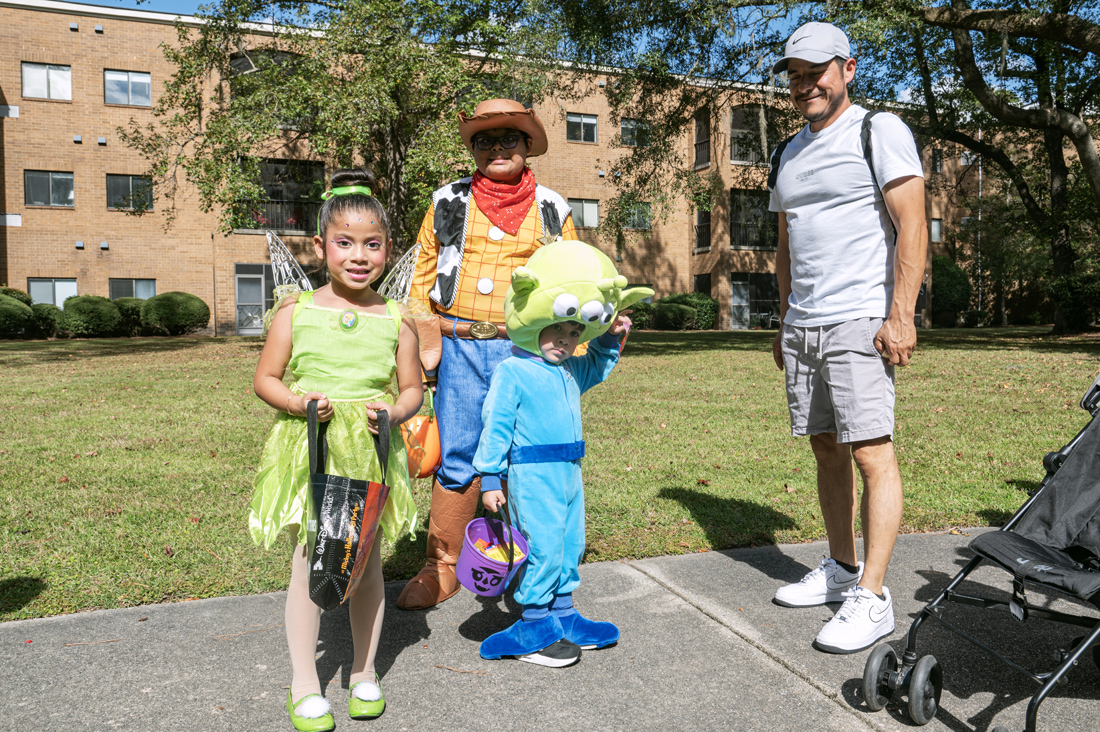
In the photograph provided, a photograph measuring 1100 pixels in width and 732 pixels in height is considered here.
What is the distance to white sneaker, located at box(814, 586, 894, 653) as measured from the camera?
10.4 ft

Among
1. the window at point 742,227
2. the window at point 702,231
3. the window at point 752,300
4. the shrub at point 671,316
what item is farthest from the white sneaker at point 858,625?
the window at point 702,231

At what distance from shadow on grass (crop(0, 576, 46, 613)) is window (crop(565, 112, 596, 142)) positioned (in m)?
31.3

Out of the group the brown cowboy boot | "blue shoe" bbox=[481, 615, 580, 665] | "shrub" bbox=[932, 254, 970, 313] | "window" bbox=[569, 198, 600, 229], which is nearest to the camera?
"blue shoe" bbox=[481, 615, 580, 665]

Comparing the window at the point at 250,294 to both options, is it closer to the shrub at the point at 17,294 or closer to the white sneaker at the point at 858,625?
the shrub at the point at 17,294

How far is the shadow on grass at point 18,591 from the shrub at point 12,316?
2477cm

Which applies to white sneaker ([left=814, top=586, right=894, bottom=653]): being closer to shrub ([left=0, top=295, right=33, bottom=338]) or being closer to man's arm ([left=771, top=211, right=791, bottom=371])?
man's arm ([left=771, top=211, right=791, bottom=371])

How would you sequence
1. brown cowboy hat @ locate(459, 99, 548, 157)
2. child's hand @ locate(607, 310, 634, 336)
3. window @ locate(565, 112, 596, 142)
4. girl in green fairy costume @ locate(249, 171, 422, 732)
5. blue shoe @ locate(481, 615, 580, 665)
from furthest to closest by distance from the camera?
window @ locate(565, 112, 596, 142) → brown cowboy hat @ locate(459, 99, 548, 157) → child's hand @ locate(607, 310, 634, 336) → blue shoe @ locate(481, 615, 580, 665) → girl in green fairy costume @ locate(249, 171, 422, 732)

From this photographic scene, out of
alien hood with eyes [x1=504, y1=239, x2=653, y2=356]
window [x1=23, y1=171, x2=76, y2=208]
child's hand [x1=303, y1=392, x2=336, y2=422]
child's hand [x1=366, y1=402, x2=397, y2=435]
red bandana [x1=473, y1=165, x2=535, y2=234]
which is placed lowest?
child's hand [x1=366, y1=402, x2=397, y2=435]

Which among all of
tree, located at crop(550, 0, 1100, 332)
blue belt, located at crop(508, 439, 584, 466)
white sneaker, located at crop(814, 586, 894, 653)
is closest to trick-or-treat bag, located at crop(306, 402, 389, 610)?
blue belt, located at crop(508, 439, 584, 466)

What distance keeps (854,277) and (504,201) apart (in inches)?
62.3

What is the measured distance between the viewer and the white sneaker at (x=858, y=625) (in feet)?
10.4

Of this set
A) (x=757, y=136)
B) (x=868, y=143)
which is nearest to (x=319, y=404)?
(x=868, y=143)

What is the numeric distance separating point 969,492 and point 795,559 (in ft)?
7.20

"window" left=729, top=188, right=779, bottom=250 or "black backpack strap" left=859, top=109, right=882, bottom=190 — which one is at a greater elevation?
"window" left=729, top=188, right=779, bottom=250
